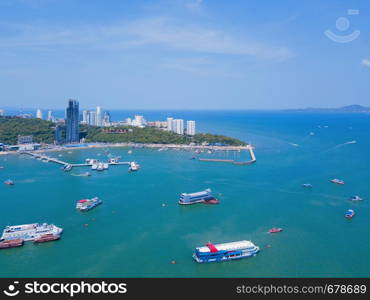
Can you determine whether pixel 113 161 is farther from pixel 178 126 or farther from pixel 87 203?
pixel 178 126

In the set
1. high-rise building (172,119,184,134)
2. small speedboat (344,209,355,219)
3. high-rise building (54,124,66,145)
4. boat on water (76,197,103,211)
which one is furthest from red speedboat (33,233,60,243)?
high-rise building (172,119,184,134)

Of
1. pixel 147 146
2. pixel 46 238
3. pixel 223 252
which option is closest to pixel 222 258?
pixel 223 252

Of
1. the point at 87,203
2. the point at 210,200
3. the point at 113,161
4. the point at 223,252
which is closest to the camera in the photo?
the point at 223,252

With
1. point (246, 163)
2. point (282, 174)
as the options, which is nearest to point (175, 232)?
point (282, 174)

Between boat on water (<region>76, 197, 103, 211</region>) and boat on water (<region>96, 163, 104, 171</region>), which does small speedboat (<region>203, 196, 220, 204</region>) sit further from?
boat on water (<region>96, 163, 104, 171</region>)

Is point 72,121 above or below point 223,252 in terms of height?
above

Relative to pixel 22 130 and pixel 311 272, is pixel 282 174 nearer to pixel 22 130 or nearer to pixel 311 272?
pixel 311 272
